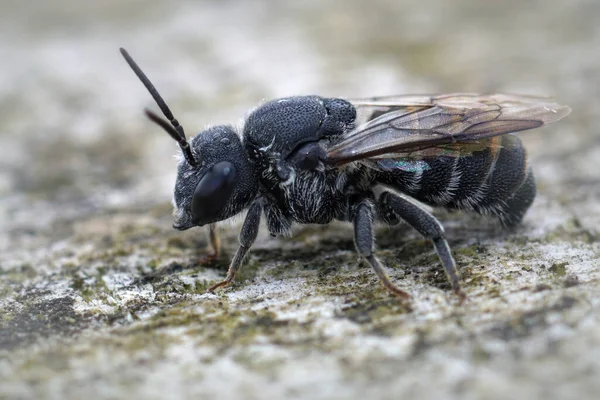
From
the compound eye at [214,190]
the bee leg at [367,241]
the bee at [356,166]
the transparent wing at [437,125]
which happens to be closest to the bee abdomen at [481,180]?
the bee at [356,166]

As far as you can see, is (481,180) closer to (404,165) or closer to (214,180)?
(404,165)

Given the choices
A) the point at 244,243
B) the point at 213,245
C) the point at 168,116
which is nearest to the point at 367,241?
the point at 244,243

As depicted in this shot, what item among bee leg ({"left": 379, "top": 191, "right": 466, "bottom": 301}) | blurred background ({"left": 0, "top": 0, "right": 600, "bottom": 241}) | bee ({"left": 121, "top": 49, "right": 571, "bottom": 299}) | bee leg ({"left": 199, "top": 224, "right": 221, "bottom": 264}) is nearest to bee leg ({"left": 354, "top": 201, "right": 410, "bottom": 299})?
bee ({"left": 121, "top": 49, "right": 571, "bottom": 299})

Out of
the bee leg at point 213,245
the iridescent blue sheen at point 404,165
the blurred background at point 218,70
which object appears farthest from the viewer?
the blurred background at point 218,70

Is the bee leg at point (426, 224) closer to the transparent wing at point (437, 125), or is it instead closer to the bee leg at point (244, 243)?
the transparent wing at point (437, 125)

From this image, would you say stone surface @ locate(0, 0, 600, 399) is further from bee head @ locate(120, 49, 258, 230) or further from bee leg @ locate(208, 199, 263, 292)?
bee head @ locate(120, 49, 258, 230)

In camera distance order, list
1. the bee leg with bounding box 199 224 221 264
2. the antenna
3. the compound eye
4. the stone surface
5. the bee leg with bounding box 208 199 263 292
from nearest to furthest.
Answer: the stone surface < the antenna < the compound eye < the bee leg with bounding box 208 199 263 292 < the bee leg with bounding box 199 224 221 264

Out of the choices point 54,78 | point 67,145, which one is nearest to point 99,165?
point 67,145
